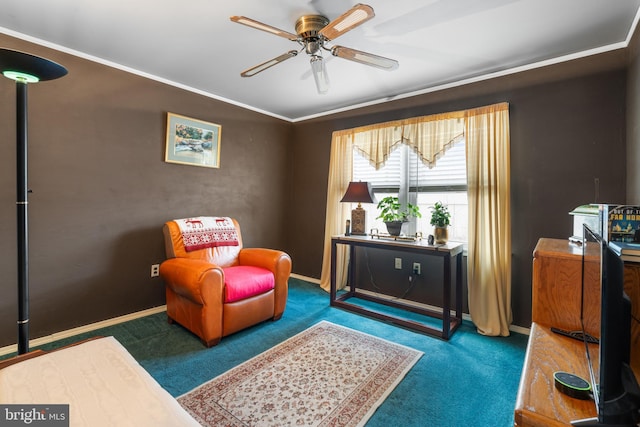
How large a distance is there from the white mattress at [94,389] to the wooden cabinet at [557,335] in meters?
0.92

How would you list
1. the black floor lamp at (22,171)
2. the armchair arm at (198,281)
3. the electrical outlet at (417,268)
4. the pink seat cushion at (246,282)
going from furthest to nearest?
1. the electrical outlet at (417,268)
2. the pink seat cushion at (246,282)
3. the armchair arm at (198,281)
4. the black floor lamp at (22,171)

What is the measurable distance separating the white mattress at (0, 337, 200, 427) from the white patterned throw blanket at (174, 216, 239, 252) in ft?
5.68

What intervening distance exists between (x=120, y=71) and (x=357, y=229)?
279cm

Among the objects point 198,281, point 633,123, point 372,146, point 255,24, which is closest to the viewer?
point 255,24

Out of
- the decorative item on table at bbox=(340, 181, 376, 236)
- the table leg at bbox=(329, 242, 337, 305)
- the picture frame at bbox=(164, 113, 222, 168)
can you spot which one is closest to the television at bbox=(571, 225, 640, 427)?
the decorative item on table at bbox=(340, 181, 376, 236)

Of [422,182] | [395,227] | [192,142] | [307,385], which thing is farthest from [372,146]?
[307,385]

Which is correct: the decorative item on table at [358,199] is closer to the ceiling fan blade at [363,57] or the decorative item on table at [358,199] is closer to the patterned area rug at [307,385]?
the patterned area rug at [307,385]

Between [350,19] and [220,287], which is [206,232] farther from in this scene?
[350,19]

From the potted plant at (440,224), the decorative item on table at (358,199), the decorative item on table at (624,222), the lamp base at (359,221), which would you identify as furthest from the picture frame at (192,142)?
the decorative item on table at (624,222)

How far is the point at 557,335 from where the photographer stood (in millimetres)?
→ 1165

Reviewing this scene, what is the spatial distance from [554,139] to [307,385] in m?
2.73

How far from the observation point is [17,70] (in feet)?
4.62

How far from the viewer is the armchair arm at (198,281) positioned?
215 centimetres

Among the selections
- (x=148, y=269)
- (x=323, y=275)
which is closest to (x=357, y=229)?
(x=323, y=275)
